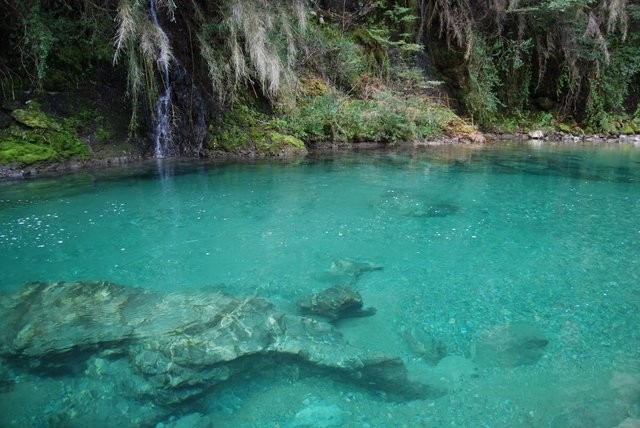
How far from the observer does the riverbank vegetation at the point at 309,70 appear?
318 inches

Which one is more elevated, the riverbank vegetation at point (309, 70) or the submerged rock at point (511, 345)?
the riverbank vegetation at point (309, 70)

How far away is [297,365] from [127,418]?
3.11 feet

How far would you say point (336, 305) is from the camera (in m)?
3.29

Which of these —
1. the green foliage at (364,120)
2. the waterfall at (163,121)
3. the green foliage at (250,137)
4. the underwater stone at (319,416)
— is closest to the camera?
the underwater stone at (319,416)

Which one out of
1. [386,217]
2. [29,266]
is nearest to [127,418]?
[29,266]

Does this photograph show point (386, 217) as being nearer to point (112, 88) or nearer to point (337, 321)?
point (337, 321)

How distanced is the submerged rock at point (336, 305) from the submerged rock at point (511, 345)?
0.83 meters

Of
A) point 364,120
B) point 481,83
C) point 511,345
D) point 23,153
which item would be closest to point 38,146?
point 23,153

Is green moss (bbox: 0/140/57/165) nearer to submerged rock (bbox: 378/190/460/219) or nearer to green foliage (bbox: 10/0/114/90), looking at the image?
green foliage (bbox: 10/0/114/90)

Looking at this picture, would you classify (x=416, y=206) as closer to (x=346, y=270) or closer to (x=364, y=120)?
(x=346, y=270)

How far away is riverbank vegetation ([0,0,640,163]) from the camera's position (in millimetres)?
8086

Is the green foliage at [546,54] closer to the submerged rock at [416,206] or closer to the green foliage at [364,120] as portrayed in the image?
the green foliage at [364,120]

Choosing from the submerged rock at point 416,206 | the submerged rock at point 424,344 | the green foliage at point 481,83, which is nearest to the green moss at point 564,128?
the green foliage at point 481,83

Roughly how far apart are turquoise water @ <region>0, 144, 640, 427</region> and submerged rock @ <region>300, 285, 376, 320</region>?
10 centimetres
